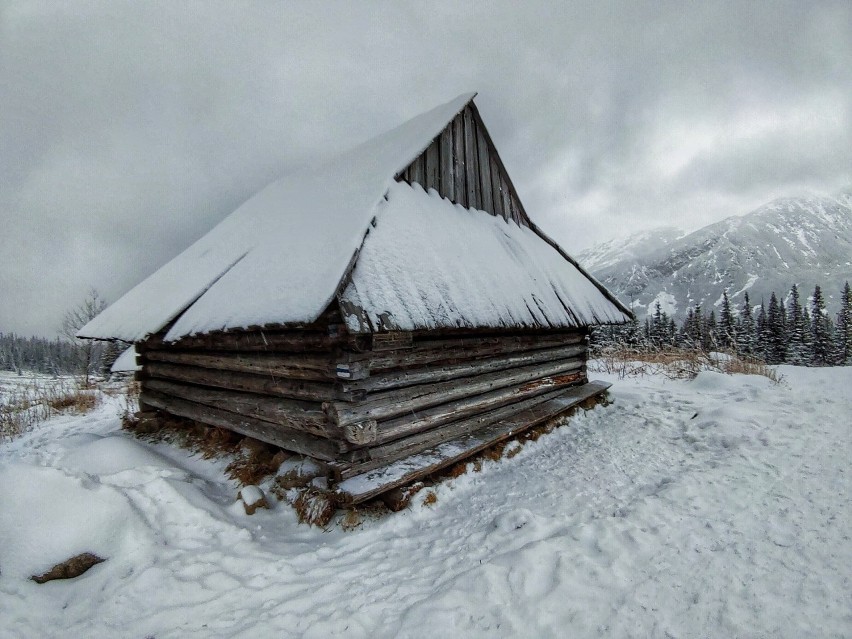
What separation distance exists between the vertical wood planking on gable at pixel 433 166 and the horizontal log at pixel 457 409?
373 centimetres

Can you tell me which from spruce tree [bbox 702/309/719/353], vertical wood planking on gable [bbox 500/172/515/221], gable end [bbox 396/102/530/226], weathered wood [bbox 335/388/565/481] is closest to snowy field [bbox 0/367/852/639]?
weathered wood [bbox 335/388/565/481]

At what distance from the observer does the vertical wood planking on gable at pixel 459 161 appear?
7168 mm

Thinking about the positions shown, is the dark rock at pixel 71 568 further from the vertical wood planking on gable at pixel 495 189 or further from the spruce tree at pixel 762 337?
the spruce tree at pixel 762 337

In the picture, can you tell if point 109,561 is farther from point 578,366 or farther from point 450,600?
point 578,366

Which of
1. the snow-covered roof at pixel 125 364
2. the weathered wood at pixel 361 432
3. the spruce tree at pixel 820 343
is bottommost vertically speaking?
the spruce tree at pixel 820 343

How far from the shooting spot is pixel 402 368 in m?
4.56

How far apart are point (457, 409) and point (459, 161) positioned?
485cm

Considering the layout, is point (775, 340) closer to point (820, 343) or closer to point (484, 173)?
point (820, 343)

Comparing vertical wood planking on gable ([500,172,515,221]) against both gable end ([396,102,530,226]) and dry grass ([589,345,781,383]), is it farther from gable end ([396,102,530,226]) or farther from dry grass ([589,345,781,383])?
dry grass ([589,345,781,383])

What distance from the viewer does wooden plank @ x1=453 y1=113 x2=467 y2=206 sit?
716 centimetres

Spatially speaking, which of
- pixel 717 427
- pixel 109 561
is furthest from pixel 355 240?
pixel 717 427

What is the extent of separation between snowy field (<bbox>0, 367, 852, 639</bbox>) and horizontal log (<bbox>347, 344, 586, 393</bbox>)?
4.46 ft

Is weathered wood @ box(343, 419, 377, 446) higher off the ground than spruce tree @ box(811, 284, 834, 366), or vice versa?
weathered wood @ box(343, 419, 377, 446)

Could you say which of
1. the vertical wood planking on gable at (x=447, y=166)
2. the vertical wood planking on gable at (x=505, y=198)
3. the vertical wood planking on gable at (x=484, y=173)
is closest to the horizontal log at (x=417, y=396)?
the vertical wood planking on gable at (x=447, y=166)
